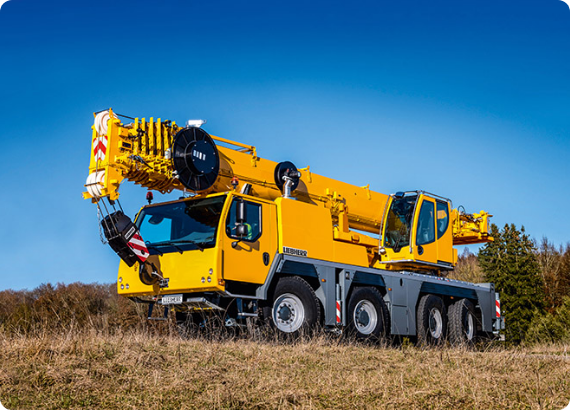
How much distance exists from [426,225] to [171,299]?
272 inches

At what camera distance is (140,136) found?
10.7 meters

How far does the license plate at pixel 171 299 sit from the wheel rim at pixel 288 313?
1675 mm

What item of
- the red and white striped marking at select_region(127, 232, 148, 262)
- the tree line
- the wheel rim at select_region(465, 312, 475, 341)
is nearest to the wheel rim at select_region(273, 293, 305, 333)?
the red and white striped marking at select_region(127, 232, 148, 262)

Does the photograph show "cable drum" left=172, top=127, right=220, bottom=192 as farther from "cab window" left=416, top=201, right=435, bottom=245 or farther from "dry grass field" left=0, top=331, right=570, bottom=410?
"cab window" left=416, top=201, right=435, bottom=245

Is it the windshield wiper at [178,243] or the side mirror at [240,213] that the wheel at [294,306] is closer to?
the side mirror at [240,213]

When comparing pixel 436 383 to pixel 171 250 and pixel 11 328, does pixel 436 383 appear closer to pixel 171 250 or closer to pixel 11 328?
pixel 171 250

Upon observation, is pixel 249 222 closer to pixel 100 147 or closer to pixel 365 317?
pixel 100 147

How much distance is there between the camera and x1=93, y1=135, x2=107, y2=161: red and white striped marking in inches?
415

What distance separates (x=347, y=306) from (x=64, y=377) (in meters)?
6.77

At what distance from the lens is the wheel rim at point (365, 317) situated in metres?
12.5

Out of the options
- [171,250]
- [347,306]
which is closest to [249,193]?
[171,250]

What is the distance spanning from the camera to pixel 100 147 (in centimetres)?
1062

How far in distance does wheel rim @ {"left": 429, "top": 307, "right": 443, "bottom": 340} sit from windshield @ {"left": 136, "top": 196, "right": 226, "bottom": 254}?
654 centimetres

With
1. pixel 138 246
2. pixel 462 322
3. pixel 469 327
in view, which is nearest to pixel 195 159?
pixel 138 246
